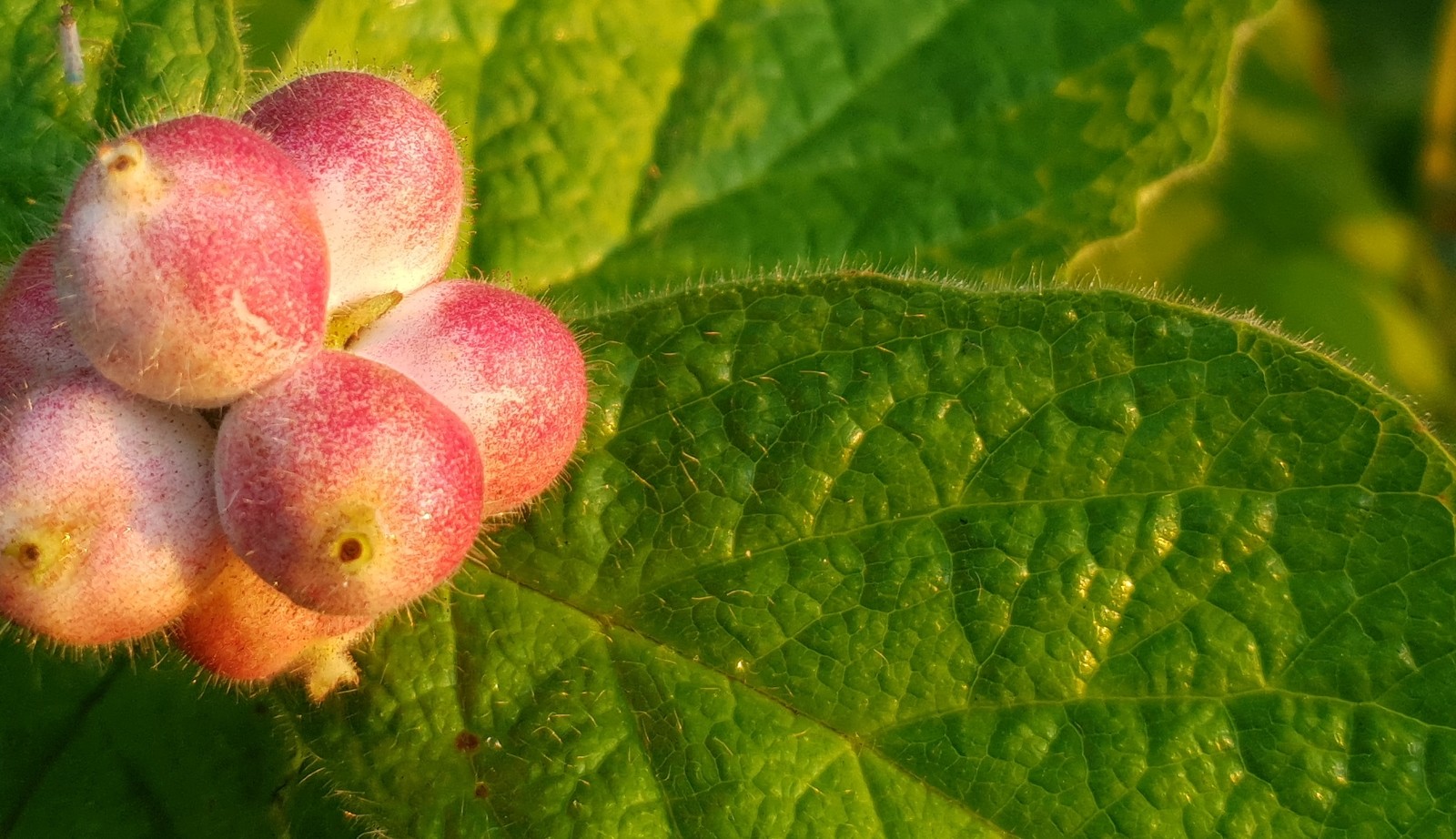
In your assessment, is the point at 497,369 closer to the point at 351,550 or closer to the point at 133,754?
the point at 351,550

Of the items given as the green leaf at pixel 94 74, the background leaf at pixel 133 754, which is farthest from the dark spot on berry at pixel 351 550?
the green leaf at pixel 94 74

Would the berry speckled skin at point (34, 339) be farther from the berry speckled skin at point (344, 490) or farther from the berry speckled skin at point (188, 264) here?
the berry speckled skin at point (344, 490)

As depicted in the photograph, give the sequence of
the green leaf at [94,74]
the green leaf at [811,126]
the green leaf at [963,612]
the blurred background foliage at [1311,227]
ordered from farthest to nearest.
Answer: the blurred background foliage at [1311,227] → the green leaf at [811,126] → the green leaf at [94,74] → the green leaf at [963,612]

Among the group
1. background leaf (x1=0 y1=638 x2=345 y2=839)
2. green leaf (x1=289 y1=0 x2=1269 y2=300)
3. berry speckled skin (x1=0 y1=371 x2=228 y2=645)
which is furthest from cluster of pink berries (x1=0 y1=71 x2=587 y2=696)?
green leaf (x1=289 y1=0 x2=1269 y2=300)

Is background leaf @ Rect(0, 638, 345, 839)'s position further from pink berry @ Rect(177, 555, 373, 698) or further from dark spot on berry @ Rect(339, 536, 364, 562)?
dark spot on berry @ Rect(339, 536, 364, 562)

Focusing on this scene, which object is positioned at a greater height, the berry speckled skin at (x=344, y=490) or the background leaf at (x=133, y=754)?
the berry speckled skin at (x=344, y=490)

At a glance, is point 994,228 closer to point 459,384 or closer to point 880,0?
point 880,0

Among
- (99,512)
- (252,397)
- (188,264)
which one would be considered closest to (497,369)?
(252,397)

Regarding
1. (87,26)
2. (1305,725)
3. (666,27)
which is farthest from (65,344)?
(1305,725)
